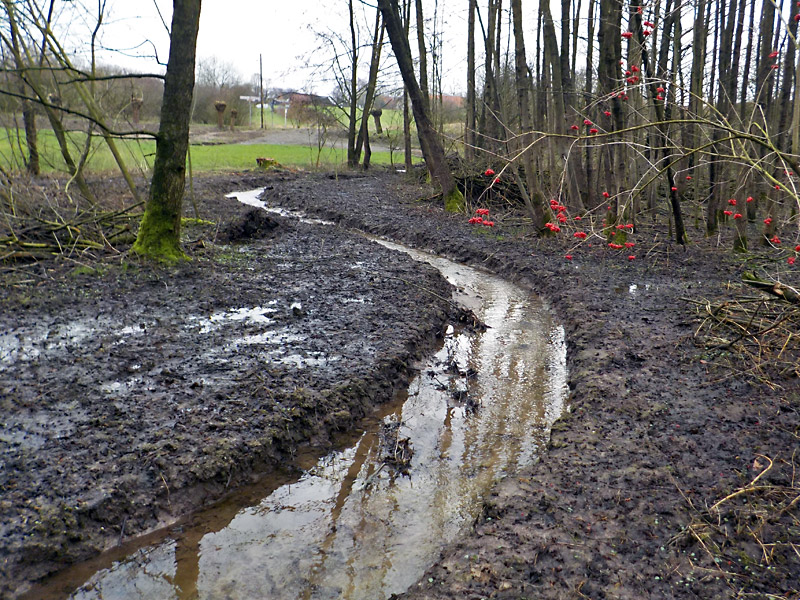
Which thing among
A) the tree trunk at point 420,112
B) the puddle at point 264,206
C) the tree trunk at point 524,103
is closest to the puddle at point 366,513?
the tree trunk at point 524,103

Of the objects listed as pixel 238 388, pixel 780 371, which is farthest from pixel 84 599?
pixel 780 371

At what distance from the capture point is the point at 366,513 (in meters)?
4.00

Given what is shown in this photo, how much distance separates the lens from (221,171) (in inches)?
1007

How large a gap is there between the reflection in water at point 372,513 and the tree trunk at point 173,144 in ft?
15.7

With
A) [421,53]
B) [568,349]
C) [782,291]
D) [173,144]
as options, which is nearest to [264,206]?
[421,53]

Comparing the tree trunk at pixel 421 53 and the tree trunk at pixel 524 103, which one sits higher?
the tree trunk at pixel 421 53

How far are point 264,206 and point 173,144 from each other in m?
10.0

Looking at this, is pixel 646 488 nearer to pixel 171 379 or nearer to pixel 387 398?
pixel 387 398

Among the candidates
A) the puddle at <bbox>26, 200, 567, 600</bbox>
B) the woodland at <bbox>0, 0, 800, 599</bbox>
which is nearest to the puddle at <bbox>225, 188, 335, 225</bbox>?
the woodland at <bbox>0, 0, 800, 599</bbox>

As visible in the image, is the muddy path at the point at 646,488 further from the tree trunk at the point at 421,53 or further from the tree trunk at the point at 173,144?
the tree trunk at the point at 421,53

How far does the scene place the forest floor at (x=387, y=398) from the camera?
324 cm

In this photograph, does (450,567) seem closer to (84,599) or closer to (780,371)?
(84,599)

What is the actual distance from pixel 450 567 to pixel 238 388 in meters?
2.55

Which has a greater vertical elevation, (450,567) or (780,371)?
(780,371)
